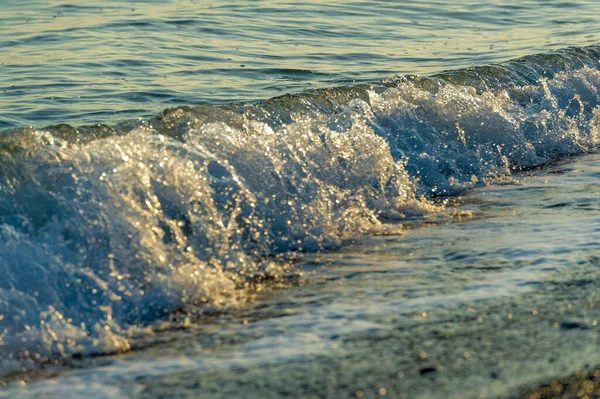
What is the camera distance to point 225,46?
34.6 ft

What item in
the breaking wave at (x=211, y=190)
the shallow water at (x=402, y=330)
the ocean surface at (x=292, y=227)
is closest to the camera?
the shallow water at (x=402, y=330)

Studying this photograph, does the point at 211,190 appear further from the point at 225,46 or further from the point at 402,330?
the point at 225,46

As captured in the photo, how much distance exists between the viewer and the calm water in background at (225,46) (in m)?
8.27

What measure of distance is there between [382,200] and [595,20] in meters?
8.90

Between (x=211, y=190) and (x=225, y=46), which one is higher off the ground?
(x=225, y=46)

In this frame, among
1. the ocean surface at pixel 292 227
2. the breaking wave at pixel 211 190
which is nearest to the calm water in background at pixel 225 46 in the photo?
the ocean surface at pixel 292 227

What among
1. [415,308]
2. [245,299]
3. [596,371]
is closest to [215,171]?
[245,299]

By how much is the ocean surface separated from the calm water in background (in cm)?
6

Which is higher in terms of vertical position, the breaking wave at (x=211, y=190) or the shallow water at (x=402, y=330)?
the breaking wave at (x=211, y=190)

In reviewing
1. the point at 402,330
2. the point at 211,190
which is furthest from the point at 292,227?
the point at 402,330

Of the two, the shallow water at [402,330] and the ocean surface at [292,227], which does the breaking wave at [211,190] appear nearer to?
the ocean surface at [292,227]

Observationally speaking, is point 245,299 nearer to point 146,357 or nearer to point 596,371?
point 146,357

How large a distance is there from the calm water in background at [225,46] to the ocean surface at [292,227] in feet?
0.19

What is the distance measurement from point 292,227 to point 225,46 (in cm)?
532
